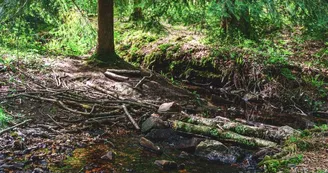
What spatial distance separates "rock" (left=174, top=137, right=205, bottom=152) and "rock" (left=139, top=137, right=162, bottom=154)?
47cm

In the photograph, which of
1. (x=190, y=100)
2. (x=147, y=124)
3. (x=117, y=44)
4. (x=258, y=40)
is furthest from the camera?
(x=117, y=44)

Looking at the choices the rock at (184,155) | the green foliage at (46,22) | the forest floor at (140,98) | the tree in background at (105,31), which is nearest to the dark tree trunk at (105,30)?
the tree in background at (105,31)

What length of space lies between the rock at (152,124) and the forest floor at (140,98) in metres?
0.27

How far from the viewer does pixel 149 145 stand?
6.45m

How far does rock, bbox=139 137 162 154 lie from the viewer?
6.29 m

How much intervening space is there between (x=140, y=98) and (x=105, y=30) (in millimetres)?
3024

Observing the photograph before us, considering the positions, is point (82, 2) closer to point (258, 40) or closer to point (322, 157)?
point (258, 40)

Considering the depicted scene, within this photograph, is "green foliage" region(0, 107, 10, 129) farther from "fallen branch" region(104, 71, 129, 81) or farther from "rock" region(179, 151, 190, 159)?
"fallen branch" region(104, 71, 129, 81)

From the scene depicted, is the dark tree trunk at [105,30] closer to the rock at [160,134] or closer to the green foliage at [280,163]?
the rock at [160,134]

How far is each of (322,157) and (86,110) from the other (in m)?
4.86

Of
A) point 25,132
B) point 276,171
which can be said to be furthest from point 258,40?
point 25,132

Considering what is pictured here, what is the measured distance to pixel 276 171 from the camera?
17.1ft

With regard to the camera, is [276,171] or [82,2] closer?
[276,171]

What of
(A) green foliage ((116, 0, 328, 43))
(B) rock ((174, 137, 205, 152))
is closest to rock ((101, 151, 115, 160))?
(B) rock ((174, 137, 205, 152))
